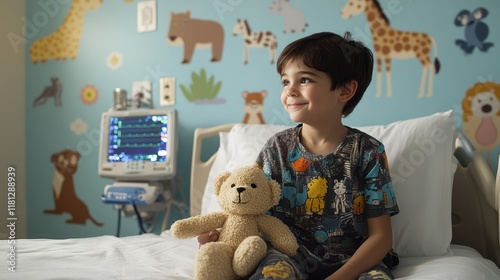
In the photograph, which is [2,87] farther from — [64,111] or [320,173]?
[320,173]

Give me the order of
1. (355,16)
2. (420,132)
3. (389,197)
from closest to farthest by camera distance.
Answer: (389,197), (420,132), (355,16)

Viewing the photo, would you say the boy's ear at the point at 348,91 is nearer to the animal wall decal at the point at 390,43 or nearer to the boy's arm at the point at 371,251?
the boy's arm at the point at 371,251

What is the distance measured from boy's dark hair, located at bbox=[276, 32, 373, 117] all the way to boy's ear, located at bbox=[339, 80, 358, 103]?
11 mm

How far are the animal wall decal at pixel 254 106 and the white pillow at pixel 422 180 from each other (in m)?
0.72

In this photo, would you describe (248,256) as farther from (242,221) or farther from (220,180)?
(220,180)

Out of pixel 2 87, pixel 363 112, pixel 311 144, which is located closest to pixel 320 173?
pixel 311 144

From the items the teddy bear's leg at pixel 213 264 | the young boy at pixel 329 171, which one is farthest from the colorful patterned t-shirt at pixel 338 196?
the teddy bear's leg at pixel 213 264

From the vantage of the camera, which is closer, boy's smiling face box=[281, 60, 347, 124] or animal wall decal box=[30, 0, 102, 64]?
boy's smiling face box=[281, 60, 347, 124]

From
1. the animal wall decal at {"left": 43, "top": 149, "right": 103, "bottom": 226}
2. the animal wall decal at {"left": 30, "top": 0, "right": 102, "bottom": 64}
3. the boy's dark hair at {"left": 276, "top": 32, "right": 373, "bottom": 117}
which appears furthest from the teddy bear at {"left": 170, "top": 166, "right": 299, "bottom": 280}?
the animal wall decal at {"left": 30, "top": 0, "right": 102, "bottom": 64}

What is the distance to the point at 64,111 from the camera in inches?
102

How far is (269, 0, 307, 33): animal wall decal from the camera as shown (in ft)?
6.48

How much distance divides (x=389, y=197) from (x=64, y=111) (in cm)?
196

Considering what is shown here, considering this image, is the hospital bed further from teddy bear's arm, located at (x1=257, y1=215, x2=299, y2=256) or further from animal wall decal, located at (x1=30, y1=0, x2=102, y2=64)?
animal wall decal, located at (x1=30, y1=0, x2=102, y2=64)

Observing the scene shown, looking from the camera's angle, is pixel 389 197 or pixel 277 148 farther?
pixel 277 148
